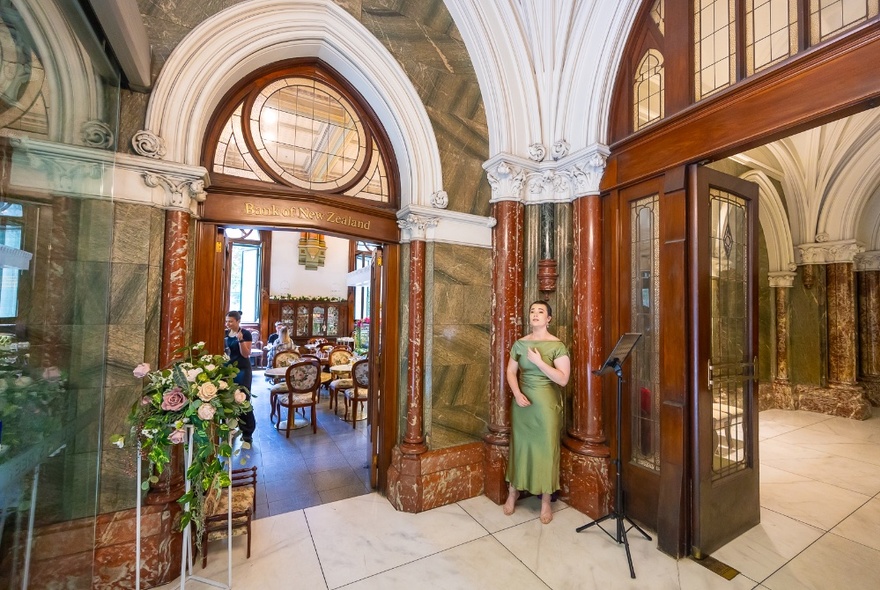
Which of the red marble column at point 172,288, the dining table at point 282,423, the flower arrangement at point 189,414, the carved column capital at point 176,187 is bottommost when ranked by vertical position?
the dining table at point 282,423

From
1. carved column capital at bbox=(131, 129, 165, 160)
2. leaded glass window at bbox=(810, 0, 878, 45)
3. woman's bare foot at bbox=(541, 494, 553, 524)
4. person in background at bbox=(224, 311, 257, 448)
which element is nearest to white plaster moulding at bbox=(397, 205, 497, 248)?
carved column capital at bbox=(131, 129, 165, 160)

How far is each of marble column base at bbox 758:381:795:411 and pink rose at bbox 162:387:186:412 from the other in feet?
28.5

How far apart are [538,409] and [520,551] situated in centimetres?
97

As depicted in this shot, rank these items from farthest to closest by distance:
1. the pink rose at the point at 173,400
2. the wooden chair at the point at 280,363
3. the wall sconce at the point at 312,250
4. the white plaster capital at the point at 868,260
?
1. the wall sconce at the point at 312,250
2. the white plaster capital at the point at 868,260
3. the wooden chair at the point at 280,363
4. the pink rose at the point at 173,400

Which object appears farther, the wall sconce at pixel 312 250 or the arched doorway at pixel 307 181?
the wall sconce at pixel 312 250

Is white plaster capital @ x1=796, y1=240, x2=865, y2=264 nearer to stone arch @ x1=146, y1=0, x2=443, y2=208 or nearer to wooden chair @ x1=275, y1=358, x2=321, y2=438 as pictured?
stone arch @ x1=146, y1=0, x2=443, y2=208

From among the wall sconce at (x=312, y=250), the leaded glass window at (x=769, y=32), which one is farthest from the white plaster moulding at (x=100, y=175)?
the wall sconce at (x=312, y=250)

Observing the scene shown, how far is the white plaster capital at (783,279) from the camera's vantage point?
22.2ft

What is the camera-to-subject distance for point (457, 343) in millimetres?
3430

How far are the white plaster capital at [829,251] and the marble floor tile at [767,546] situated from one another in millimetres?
5735

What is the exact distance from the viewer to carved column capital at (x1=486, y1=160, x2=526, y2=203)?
3422 millimetres

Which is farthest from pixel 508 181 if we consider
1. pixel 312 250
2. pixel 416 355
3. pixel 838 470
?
pixel 312 250

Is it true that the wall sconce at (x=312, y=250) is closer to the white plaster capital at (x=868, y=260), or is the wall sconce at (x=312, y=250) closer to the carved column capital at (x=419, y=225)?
the carved column capital at (x=419, y=225)

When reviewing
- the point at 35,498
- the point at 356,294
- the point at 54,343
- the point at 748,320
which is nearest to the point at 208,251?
the point at 54,343
